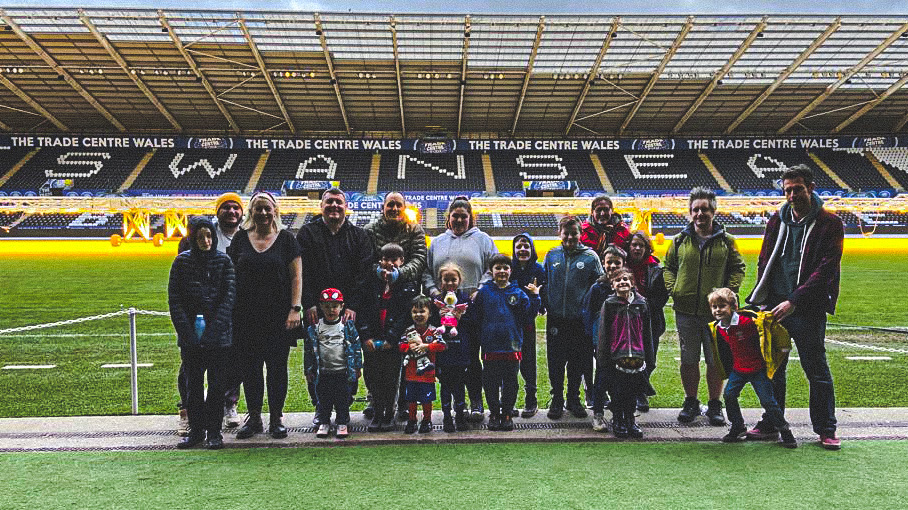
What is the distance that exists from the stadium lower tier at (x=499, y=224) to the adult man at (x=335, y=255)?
24752mm

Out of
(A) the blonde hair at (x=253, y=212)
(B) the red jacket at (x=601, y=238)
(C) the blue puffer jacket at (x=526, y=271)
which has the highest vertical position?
(A) the blonde hair at (x=253, y=212)

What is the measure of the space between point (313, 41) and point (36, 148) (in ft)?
77.0

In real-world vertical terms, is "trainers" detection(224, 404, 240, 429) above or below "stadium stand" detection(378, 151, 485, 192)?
below

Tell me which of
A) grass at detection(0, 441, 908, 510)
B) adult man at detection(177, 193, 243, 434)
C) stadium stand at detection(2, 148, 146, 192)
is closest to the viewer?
grass at detection(0, 441, 908, 510)

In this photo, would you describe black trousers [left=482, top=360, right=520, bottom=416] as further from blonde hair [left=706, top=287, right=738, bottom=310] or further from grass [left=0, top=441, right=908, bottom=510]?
blonde hair [left=706, top=287, right=738, bottom=310]

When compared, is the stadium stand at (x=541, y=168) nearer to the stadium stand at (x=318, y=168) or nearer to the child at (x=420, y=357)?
the stadium stand at (x=318, y=168)

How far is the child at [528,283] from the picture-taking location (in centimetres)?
463

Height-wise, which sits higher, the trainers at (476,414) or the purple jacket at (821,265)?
the purple jacket at (821,265)

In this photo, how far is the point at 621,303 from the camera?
4.14m

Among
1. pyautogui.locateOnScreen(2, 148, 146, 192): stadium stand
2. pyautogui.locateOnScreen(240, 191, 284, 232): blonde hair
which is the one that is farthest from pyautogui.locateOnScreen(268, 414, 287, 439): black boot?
pyautogui.locateOnScreen(2, 148, 146, 192): stadium stand

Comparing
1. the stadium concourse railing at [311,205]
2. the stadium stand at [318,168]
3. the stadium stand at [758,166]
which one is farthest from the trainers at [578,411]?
Result: the stadium stand at [758,166]

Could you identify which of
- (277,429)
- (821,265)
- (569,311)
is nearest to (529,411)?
(569,311)

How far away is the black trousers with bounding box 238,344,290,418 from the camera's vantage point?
420cm

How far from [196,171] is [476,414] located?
3804 centimetres
